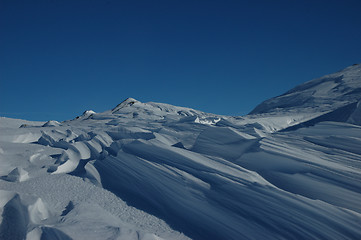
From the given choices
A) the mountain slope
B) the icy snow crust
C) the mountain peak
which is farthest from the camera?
the mountain peak

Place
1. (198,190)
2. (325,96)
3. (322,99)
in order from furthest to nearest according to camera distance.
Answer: (325,96)
(322,99)
(198,190)

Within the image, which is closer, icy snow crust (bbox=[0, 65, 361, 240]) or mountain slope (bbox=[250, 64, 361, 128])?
icy snow crust (bbox=[0, 65, 361, 240])

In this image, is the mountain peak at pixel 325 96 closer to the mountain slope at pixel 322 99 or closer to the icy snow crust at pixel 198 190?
the mountain slope at pixel 322 99

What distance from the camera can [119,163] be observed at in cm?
339

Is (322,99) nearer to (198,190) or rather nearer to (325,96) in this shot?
(325,96)

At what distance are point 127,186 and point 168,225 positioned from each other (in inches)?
37.3

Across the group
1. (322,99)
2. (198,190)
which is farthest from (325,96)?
(198,190)

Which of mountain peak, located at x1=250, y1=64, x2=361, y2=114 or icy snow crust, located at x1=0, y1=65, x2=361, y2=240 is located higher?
mountain peak, located at x1=250, y1=64, x2=361, y2=114

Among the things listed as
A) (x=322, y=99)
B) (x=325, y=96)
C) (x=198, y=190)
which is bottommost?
(x=198, y=190)

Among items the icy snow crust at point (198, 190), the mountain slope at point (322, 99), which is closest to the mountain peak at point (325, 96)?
the mountain slope at point (322, 99)

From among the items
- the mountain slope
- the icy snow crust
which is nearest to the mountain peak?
the mountain slope

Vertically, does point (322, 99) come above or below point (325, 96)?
below

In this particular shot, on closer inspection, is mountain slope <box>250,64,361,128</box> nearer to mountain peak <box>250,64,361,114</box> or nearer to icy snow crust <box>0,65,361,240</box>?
mountain peak <box>250,64,361,114</box>

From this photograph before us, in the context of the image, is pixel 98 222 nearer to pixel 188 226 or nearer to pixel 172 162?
pixel 188 226
